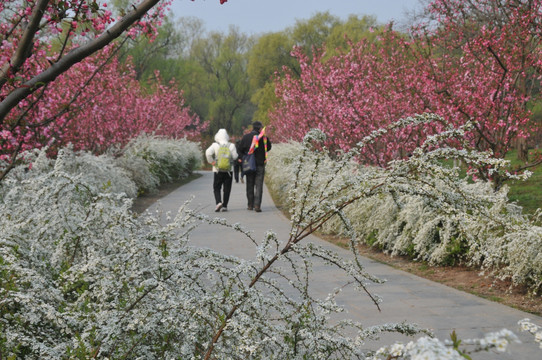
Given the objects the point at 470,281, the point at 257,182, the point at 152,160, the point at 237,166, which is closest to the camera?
the point at 470,281

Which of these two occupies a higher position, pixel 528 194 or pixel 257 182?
pixel 528 194

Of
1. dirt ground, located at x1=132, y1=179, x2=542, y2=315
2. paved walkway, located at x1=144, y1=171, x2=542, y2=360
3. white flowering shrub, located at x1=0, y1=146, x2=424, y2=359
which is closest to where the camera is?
white flowering shrub, located at x1=0, y1=146, x2=424, y2=359

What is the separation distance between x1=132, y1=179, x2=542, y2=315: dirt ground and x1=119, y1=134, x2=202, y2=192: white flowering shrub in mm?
9168

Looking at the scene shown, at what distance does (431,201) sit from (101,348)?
175cm

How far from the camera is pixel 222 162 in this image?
12.6m

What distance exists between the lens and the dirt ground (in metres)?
5.23

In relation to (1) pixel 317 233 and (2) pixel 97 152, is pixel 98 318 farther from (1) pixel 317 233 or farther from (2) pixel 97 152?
(2) pixel 97 152

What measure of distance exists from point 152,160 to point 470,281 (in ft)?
45.8

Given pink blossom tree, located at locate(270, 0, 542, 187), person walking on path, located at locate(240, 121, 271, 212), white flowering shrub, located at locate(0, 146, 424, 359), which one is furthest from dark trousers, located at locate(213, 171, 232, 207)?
white flowering shrub, located at locate(0, 146, 424, 359)

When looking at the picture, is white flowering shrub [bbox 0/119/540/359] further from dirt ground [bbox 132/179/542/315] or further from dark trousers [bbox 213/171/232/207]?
dark trousers [bbox 213/171/232/207]

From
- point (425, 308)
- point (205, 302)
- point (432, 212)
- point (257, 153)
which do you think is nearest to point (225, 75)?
point (257, 153)

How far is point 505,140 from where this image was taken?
880 centimetres

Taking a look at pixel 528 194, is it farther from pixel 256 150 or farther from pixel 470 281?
pixel 470 281

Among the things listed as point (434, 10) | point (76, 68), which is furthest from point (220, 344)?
A: point (76, 68)
